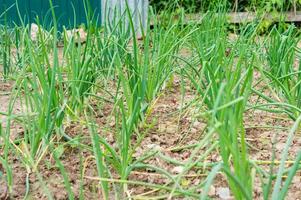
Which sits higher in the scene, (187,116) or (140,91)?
(140,91)

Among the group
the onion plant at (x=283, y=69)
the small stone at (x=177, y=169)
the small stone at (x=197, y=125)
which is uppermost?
the onion plant at (x=283, y=69)

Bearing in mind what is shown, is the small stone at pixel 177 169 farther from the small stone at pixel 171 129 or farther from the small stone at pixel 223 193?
the small stone at pixel 171 129

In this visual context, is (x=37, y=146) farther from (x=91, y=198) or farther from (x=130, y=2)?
(x=130, y=2)

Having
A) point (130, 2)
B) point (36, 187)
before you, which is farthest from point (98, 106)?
point (130, 2)

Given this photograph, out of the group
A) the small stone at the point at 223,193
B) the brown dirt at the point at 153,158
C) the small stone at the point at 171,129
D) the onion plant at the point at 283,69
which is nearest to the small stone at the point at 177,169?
the brown dirt at the point at 153,158

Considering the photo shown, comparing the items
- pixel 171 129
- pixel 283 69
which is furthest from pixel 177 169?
pixel 283 69

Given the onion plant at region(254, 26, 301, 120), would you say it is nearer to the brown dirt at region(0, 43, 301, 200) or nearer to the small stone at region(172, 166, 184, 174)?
the brown dirt at region(0, 43, 301, 200)

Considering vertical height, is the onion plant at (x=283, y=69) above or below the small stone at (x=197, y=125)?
above

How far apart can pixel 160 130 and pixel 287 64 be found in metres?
0.45

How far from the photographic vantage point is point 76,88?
4.31 ft

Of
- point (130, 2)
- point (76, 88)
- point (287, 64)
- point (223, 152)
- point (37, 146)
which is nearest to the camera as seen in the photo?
point (223, 152)

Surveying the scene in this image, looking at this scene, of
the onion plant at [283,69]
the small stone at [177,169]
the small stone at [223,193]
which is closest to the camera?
the small stone at [223,193]

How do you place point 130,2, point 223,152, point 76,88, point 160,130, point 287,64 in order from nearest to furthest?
point 223,152 < point 76,88 < point 160,130 < point 287,64 < point 130,2

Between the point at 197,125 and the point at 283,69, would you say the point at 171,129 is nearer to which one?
the point at 197,125
